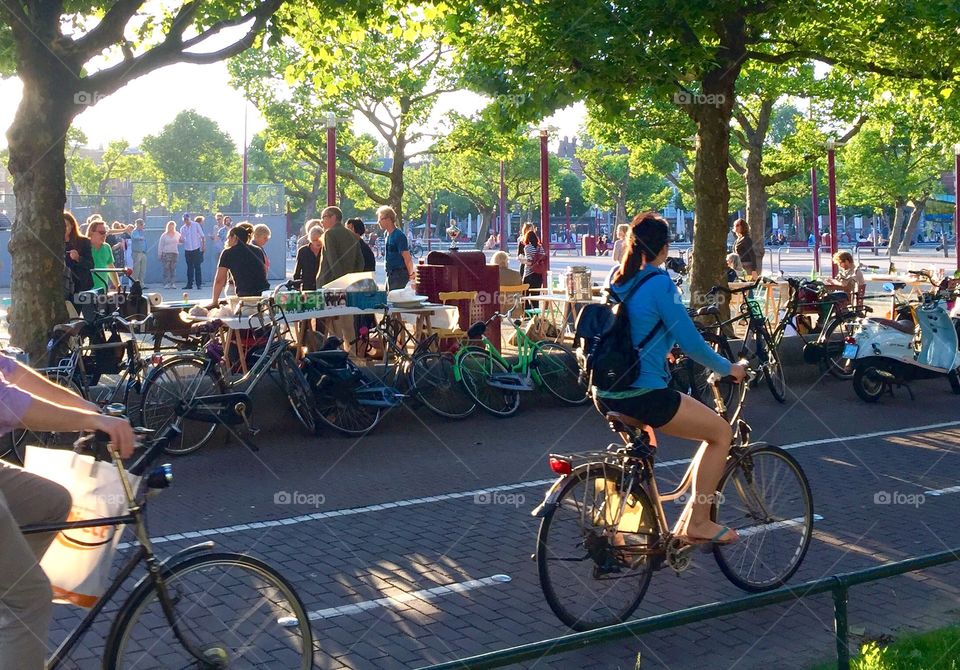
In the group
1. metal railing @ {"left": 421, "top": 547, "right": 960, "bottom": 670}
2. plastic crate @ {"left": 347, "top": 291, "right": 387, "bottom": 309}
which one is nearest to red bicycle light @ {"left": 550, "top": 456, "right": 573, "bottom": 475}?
metal railing @ {"left": 421, "top": 547, "right": 960, "bottom": 670}

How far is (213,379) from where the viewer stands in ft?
32.0

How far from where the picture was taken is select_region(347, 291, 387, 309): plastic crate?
37.3ft

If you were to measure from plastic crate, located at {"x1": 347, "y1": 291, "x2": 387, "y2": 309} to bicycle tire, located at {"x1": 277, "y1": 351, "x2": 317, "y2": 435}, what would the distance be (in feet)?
4.49

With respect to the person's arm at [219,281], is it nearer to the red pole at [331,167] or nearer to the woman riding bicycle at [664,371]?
the red pole at [331,167]

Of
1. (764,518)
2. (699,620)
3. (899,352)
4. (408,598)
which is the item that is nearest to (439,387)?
(899,352)

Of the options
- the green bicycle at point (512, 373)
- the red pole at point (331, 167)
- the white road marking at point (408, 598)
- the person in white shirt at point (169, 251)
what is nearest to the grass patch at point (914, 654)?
the white road marking at point (408, 598)

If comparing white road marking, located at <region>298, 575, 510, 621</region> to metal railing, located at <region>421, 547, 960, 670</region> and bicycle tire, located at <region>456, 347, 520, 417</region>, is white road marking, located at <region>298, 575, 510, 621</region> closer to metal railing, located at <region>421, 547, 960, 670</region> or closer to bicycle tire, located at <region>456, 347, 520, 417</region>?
metal railing, located at <region>421, 547, 960, 670</region>

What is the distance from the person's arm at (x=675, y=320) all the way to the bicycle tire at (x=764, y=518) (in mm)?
747

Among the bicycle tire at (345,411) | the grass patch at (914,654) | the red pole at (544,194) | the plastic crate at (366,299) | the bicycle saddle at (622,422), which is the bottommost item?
the grass patch at (914,654)

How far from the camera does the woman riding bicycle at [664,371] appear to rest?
211 inches

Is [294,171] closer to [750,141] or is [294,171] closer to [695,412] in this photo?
[750,141]

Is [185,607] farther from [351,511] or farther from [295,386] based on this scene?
[295,386]

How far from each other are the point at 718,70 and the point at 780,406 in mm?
4835

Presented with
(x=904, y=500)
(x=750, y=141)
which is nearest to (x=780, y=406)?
(x=904, y=500)
